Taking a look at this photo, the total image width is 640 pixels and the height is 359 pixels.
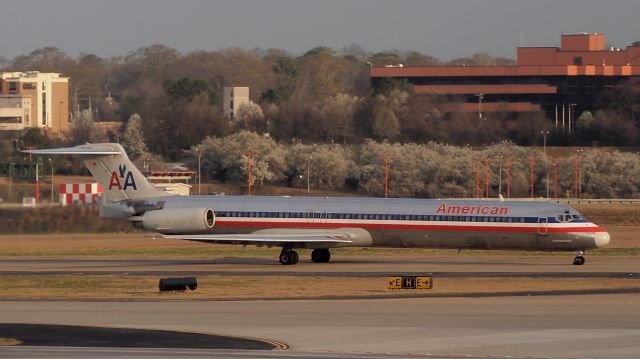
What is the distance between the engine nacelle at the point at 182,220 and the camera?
189 ft

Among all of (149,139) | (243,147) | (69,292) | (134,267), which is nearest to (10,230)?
(134,267)

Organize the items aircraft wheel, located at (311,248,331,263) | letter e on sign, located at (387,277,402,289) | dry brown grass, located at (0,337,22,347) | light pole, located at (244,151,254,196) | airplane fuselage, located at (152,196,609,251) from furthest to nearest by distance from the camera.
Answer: light pole, located at (244,151,254,196) → aircraft wheel, located at (311,248,331,263) → airplane fuselage, located at (152,196,609,251) → letter e on sign, located at (387,277,402,289) → dry brown grass, located at (0,337,22,347)

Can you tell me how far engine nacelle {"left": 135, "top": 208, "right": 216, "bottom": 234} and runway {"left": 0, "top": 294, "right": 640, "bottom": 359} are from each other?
17.1m

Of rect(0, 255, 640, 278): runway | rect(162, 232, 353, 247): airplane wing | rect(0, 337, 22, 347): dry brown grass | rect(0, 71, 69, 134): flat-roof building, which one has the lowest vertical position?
rect(0, 255, 640, 278): runway

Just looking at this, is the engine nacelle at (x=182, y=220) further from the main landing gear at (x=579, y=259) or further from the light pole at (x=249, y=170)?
the light pole at (x=249, y=170)

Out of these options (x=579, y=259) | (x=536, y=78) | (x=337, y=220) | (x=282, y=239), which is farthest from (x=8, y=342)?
(x=536, y=78)

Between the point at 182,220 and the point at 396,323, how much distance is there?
24.8 m

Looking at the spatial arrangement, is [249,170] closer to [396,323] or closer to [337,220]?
[337,220]

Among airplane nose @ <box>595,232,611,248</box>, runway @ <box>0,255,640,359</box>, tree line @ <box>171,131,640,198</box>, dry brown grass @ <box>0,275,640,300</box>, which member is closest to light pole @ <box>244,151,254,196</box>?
tree line @ <box>171,131,640,198</box>

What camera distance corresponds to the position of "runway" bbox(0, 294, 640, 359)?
96.5 feet

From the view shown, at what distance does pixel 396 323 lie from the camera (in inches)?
1356

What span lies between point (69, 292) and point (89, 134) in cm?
13142

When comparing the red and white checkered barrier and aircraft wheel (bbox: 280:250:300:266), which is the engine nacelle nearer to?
aircraft wheel (bbox: 280:250:300:266)

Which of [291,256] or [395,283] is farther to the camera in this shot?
[291,256]
